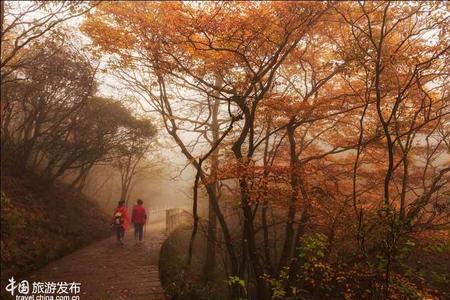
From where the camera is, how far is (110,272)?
10117 millimetres

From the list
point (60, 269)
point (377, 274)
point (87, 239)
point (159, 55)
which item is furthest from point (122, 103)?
point (377, 274)

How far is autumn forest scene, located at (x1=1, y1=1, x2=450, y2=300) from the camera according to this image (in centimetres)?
817

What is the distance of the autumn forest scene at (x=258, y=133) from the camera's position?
8.17 metres

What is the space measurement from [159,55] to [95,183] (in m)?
25.1

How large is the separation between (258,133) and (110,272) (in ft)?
23.1

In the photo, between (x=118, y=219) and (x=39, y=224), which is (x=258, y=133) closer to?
(x=118, y=219)

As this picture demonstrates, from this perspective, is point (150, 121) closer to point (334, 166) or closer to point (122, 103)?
point (122, 103)

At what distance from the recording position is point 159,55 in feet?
33.2

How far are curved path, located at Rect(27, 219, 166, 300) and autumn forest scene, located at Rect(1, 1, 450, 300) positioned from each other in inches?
2.5

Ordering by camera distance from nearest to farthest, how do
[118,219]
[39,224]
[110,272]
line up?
[110,272] < [39,224] < [118,219]

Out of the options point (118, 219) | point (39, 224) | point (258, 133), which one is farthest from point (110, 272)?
point (258, 133)

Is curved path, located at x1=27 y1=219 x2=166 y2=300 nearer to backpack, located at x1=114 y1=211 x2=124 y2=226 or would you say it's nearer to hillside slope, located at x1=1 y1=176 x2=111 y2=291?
→ hillside slope, located at x1=1 y1=176 x2=111 y2=291

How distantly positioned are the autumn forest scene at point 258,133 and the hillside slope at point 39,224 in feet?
0.24

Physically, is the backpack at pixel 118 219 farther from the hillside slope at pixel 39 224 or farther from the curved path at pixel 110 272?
the hillside slope at pixel 39 224
